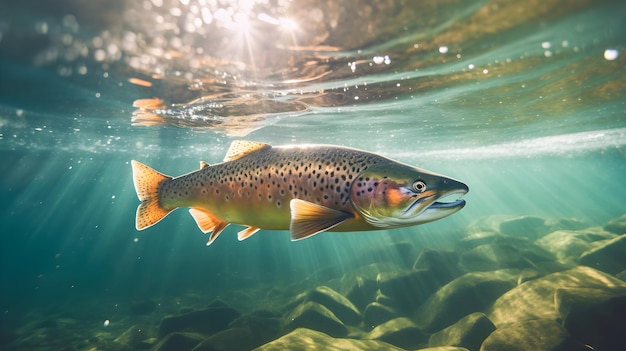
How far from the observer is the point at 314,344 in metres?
7.91

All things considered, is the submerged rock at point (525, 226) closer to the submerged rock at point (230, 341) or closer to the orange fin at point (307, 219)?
the submerged rock at point (230, 341)

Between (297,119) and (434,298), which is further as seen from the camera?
(297,119)

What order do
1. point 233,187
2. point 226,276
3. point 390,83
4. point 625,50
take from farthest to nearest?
point 226,276 < point 390,83 < point 625,50 < point 233,187

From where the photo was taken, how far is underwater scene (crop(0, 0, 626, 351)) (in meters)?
4.38

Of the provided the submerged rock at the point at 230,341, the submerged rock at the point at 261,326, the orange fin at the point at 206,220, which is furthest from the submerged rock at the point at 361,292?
the orange fin at the point at 206,220

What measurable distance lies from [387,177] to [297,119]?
14918 mm

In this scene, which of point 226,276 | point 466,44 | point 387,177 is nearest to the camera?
point 387,177

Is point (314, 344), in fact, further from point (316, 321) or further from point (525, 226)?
point (525, 226)

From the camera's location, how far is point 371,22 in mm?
7758

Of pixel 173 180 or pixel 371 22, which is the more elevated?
pixel 371 22

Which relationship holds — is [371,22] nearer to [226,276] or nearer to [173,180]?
[173,180]

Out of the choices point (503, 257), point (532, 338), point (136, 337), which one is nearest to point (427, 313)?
point (532, 338)

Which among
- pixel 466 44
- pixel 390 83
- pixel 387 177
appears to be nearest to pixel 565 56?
pixel 466 44

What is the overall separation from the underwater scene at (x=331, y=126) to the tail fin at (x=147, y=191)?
0.10 feet
